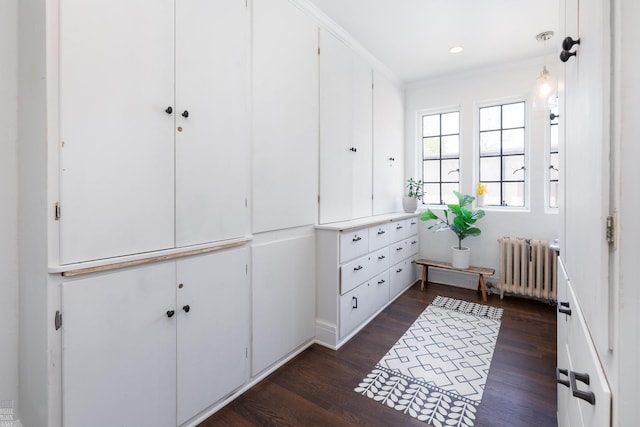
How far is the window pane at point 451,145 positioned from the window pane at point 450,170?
11 centimetres

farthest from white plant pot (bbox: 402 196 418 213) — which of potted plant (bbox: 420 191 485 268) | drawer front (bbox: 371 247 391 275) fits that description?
drawer front (bbox: 371 247 391 275)

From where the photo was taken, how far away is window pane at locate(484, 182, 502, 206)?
4.02 m

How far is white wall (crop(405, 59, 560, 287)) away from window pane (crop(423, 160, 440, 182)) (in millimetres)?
114

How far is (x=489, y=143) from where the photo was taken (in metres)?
4.06

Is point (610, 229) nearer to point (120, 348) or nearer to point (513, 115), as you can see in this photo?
point (120, 348)

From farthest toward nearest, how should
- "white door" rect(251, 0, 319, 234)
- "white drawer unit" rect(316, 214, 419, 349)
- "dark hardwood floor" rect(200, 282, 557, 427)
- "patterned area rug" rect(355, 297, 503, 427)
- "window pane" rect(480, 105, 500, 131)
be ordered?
"window pane" rect(480, 105, 500, 131) < "white drawer unit" rect(316, 214, 419, 349) < "white door" rect(251, 0, 319, 234) < "patterned area rug" rect(355, 297, 503, 427) < "dark hardwood floor" rect(200, 282, 557, 427)

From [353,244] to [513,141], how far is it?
280 cm

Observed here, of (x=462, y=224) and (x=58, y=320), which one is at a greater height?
(x=462, y=224)

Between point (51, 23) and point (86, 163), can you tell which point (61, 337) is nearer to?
point (86, 163)

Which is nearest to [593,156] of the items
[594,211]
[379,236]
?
[594,211]

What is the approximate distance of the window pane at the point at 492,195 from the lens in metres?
4.02

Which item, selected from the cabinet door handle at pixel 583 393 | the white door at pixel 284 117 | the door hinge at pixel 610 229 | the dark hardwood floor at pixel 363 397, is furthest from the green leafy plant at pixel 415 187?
the door hinge at pixel 610 229

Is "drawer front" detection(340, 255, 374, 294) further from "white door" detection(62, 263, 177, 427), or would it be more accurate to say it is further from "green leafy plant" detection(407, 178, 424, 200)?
"green leafy plant" detection(407, 178, 424, 200)

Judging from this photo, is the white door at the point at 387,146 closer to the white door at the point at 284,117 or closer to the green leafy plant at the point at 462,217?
the green leafy plant at the point at 462,217
